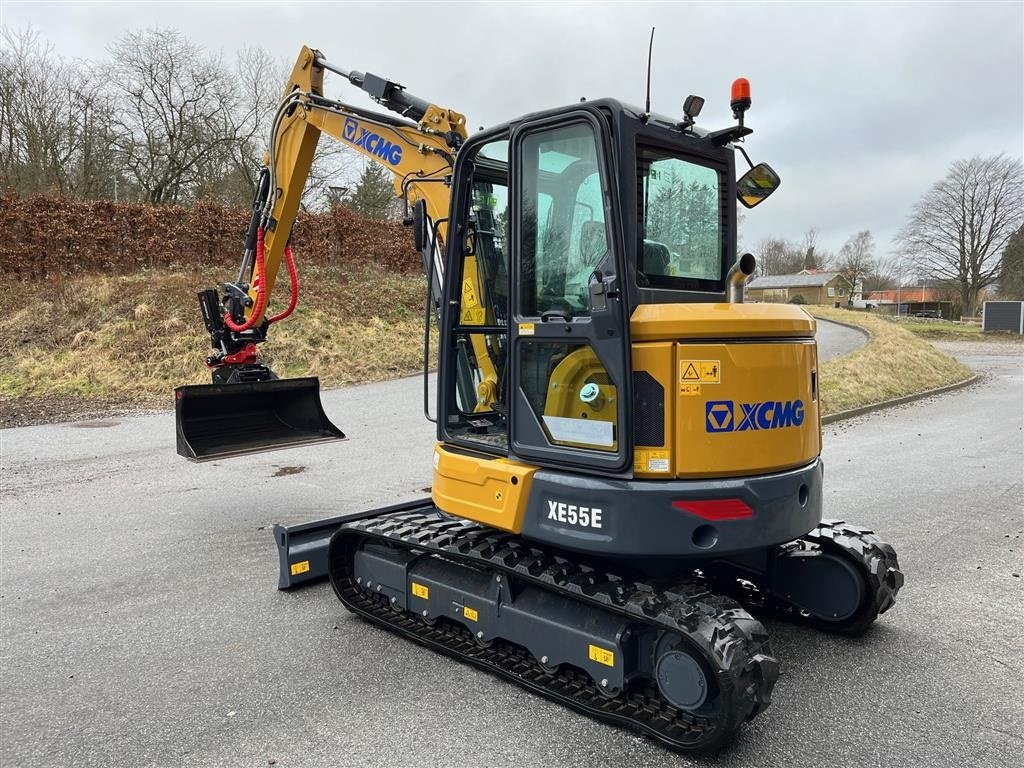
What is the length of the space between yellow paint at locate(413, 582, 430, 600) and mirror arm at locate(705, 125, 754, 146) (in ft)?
9.44

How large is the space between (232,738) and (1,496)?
5696 mm

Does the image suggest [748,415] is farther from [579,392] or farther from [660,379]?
[579,392]

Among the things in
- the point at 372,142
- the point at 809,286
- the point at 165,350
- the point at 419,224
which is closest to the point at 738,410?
the point at 419,224

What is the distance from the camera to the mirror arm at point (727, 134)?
3553mm

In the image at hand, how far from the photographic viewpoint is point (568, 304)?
342cm

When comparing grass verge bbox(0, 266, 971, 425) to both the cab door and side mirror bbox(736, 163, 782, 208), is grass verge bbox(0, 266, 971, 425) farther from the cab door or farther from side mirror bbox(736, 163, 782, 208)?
the cab door

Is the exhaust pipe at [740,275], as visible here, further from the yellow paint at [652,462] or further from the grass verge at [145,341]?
the grass verge at [145,341]

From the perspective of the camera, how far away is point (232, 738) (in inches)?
123

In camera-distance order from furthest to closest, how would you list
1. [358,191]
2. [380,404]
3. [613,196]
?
[358,191] → [380,404] → [613,196]

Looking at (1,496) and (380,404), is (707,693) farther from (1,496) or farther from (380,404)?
(380,404)

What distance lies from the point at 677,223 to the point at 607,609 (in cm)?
187

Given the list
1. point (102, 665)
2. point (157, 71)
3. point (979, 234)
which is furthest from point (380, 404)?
point (979, 234)

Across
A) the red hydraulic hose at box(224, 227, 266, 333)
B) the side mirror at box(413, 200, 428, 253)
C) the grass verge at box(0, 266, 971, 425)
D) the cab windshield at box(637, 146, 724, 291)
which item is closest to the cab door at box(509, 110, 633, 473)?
the cab windshield at box(637, 146, 724, 291)

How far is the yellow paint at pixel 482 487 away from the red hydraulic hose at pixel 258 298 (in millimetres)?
2940
